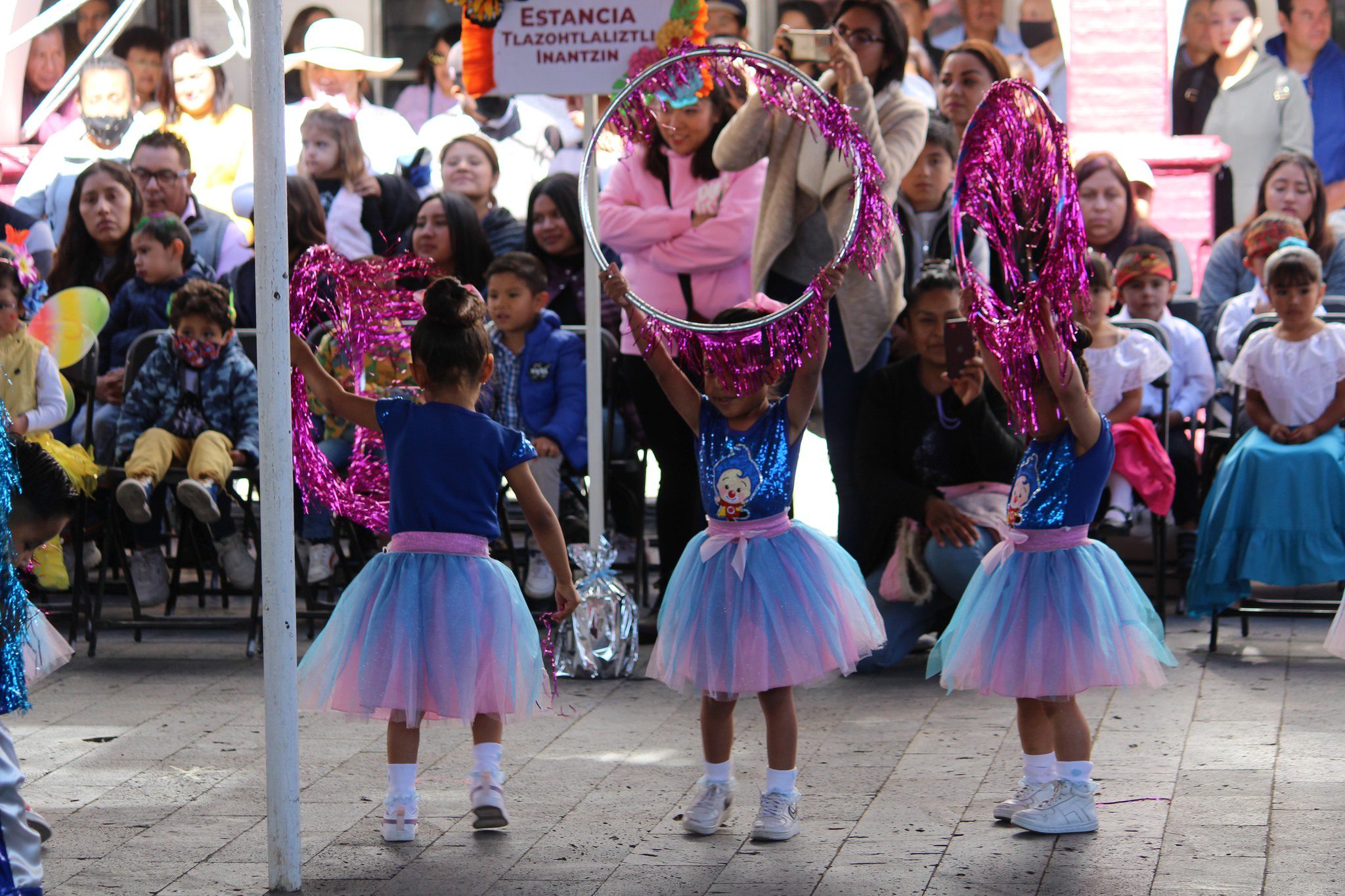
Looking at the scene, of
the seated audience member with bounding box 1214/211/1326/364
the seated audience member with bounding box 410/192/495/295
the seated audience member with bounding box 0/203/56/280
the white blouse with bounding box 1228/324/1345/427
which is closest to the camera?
the white blouse with bounding box 1228/324/1345/427

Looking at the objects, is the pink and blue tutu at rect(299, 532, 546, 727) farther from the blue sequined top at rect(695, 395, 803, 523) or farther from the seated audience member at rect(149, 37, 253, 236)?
the seated audience member at rect(149, 37, 253, 236)

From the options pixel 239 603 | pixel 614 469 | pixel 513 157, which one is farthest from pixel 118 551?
pixel 513 157

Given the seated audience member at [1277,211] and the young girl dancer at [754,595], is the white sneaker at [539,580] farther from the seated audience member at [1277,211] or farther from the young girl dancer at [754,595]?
the seated audience member at [1277,211]

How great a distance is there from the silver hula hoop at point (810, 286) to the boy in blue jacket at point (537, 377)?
1448 millimetres

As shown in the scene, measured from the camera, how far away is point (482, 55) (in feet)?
18.6

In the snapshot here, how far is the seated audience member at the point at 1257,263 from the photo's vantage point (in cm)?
659

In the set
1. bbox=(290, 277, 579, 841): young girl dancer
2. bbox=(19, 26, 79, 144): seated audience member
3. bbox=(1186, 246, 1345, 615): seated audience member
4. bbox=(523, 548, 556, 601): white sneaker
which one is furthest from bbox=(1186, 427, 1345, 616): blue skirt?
bbox=(19, 26, 79, 144): seated audience member

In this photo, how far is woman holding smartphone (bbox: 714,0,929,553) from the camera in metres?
5.49

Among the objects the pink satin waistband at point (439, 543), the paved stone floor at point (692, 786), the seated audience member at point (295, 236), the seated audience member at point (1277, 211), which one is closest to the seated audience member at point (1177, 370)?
the seated audience member at point (1277, 211)

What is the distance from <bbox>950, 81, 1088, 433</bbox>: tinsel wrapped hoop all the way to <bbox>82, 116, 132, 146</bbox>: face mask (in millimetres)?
→ 6904

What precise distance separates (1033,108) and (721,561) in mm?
1341

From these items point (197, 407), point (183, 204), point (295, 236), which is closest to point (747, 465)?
point (197, 407)

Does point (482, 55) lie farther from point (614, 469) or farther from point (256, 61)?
point (256, 61)

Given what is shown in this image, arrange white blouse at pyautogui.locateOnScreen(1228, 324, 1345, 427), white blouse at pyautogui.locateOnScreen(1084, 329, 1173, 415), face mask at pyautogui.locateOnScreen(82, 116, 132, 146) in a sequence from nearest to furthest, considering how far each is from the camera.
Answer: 1. white blouse at pyautogui.locateOnScreen(1228, 324, 1345, 427)
2. white blouse at pyautogui.locateOnScreen(1084, 329, 1173, 415)
3. face mask at pyautogui.locateOnScreen(82, 116, 132, 146)
